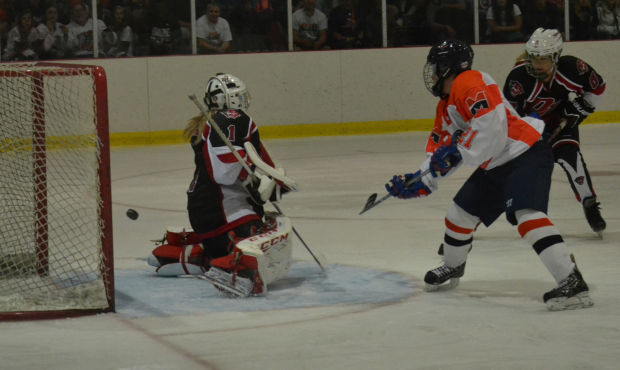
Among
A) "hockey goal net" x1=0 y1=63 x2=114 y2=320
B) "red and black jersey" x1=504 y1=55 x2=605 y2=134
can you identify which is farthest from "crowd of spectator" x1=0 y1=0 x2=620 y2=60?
"red and black jersey" x1=504 y1=55 x2=605 y2=134

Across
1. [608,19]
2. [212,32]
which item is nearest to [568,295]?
[212,32]

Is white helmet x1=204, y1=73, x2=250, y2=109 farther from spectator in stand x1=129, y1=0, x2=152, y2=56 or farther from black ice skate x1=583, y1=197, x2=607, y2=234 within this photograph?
spectator in stand x1=129, y1=0, x2=152, y2=56

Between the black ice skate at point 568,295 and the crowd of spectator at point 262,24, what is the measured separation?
718 cm

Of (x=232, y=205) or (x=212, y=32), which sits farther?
(x=212, y=32)

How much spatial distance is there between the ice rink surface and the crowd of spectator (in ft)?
13.2

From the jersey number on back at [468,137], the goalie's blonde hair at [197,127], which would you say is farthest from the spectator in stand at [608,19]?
the jersey number on back at [468,137]

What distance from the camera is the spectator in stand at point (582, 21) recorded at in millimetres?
12102

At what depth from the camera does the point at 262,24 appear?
11.2 metres

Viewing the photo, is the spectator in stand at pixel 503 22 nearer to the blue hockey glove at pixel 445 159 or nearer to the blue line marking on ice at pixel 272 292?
the blue line marking on ice at pixel 272 292

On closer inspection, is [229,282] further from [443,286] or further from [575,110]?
[575,110]

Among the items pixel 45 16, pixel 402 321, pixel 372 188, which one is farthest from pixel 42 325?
pixel 45 16

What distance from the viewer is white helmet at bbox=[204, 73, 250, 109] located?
4.78 m

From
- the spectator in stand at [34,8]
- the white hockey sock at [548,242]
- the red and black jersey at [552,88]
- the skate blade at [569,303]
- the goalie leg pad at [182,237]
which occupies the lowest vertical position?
the skate blade at [569,303]

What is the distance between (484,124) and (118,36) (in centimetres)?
702
